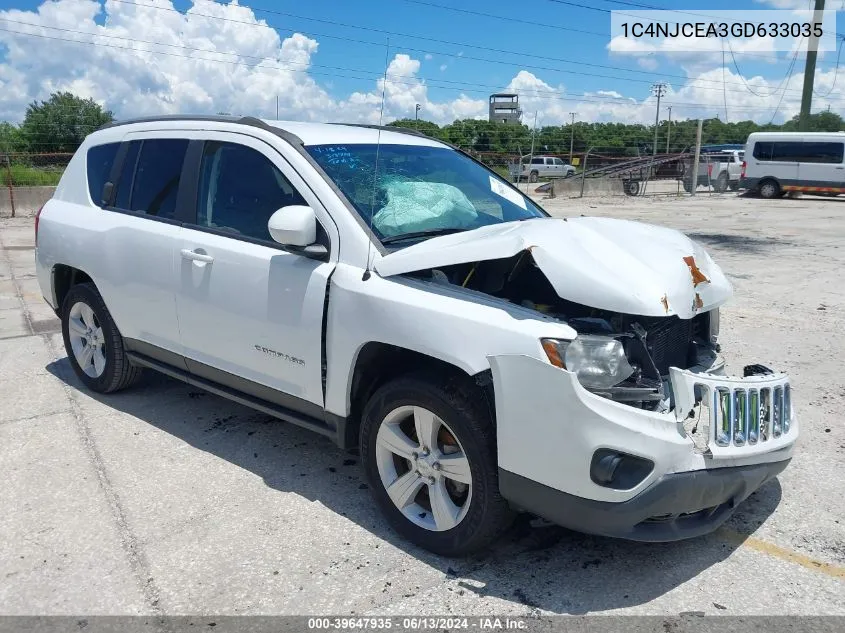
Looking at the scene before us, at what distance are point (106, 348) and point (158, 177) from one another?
129cm

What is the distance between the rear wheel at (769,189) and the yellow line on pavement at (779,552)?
88.0ft

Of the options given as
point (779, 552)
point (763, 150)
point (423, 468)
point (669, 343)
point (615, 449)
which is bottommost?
point (779, 552)

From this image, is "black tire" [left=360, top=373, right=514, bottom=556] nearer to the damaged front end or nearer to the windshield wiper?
the damaged front end

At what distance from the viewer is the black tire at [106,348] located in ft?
16.0

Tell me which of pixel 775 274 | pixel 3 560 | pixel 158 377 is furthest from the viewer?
pixel 775 274

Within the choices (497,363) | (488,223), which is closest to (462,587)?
(497,363)

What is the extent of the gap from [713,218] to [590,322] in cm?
1754

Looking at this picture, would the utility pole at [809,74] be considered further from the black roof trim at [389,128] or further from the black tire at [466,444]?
the black tire at [466,444]

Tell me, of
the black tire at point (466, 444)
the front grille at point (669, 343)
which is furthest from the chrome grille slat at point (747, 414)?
the black tire at point (466, 444)

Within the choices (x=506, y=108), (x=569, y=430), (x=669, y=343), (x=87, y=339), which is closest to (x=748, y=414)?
(x=669, y=343)

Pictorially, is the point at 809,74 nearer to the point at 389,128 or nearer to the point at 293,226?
the point at 389,128

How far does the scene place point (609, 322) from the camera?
3062mm

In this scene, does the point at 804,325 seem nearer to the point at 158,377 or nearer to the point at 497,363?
the point at 497,363

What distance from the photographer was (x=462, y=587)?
9.73 ft
